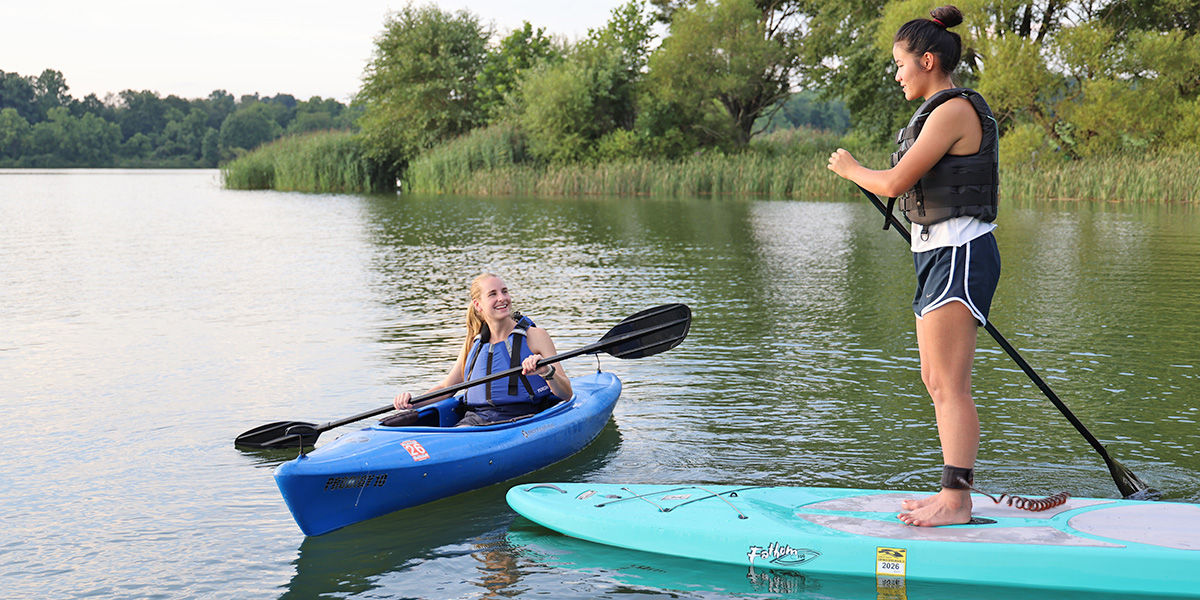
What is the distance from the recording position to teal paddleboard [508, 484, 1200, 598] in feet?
12.2

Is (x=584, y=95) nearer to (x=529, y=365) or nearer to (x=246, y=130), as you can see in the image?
(x=529, y=365)

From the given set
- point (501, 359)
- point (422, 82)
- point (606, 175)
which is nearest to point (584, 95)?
point (606, 175)

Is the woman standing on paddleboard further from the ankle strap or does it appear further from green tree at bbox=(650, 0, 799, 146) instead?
green tree at bbox=(650, 0, 799, 146)

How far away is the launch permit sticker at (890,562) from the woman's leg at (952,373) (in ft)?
0.93

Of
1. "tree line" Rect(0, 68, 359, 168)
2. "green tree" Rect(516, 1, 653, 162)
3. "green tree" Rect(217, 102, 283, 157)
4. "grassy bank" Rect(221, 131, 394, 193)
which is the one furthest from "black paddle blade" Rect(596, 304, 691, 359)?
"green tree" Rect(217, 102, 283, 157)

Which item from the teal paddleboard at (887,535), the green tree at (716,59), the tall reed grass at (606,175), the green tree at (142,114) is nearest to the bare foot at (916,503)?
the teal paddleboard at (887,535)

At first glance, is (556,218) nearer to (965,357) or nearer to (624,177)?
(624,177)

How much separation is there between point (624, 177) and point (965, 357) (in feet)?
90.5

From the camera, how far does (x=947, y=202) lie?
3.62 m

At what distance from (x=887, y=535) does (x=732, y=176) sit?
26988mm

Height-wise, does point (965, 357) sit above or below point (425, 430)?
above

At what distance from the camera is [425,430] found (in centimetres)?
494

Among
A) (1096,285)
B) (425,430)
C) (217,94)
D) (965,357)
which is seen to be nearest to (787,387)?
(425,430)

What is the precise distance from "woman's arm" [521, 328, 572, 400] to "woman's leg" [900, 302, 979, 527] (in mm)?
2041
